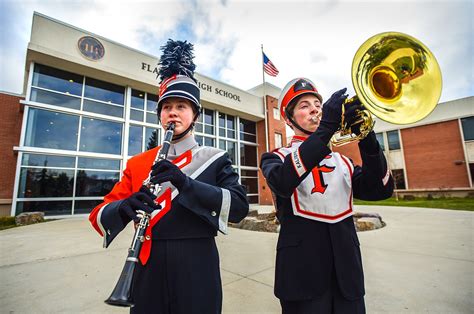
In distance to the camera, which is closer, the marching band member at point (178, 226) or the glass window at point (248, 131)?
the marching band member at point (178, 226)

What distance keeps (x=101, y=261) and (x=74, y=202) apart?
939 centimetres

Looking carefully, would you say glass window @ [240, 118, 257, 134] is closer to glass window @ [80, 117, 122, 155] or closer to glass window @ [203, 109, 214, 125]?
glass window @ [203, 109, 214, 125]

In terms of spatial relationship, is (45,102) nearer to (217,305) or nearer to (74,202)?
(74,202)

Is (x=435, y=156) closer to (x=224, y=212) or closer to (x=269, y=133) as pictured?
(x=269, y=133)

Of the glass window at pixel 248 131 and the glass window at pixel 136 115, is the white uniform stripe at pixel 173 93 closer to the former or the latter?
the glass window at pixel 136 115

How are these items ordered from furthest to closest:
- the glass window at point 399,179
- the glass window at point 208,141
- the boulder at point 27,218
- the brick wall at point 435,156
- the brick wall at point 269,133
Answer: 1. the glass window at point 399,179
2. the brick wall at point 435,156
3. the brick wall at point 269,133
4. the glass window at point 208,141
5. the boulder at point 27,218

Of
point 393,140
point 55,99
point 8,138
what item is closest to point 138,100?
point 55,99

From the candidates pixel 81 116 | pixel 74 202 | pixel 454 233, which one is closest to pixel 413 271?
pixel 454 233

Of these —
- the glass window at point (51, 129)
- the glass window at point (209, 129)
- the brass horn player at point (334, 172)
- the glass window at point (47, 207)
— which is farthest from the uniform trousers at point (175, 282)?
the glass window at point (209, 129)

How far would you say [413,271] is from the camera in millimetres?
3703

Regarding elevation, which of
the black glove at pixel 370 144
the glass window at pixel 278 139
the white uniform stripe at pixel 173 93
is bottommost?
the black glove at pixel 370 144

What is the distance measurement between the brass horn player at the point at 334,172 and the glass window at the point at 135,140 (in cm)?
1412

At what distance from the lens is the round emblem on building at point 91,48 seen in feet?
40.9

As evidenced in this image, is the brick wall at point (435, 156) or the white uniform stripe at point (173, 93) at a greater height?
the brick wall at point (435, 156)
